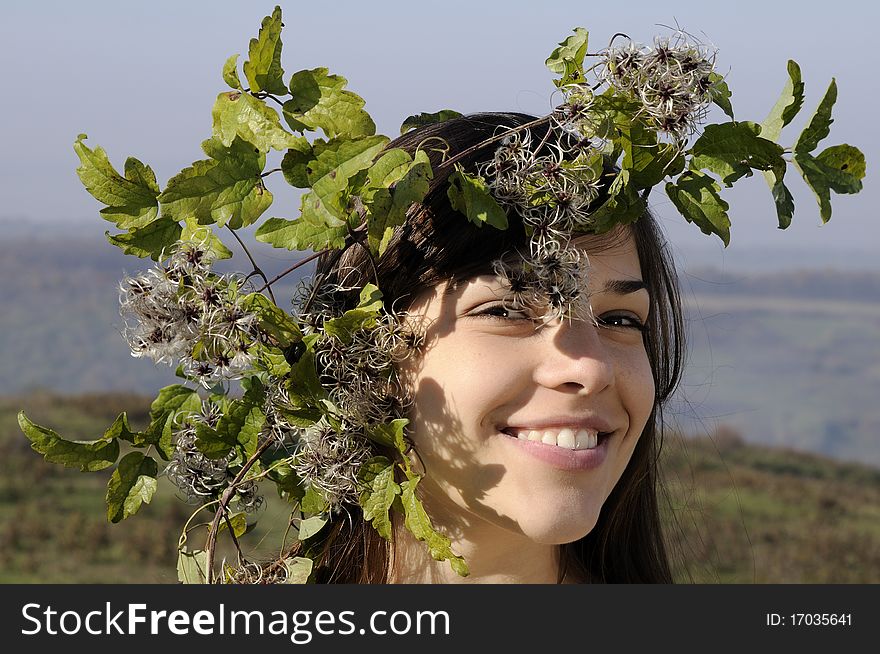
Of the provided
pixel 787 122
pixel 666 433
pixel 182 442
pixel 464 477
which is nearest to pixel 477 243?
pixel 464 477

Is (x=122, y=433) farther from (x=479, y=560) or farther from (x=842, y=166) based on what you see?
(x=842, y=166)

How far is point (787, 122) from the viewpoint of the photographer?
1.90 meters

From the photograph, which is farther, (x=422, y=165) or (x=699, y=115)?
(x=699, y=115)

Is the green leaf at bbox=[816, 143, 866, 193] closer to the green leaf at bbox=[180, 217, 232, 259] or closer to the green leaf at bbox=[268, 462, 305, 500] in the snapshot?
the green leaf at bbox=[180, 217, 232, 259]

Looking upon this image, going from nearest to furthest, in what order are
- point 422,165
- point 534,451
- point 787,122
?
point 422,165
point 787,122
point 534,451

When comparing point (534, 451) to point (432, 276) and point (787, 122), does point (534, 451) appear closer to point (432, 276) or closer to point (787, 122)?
point (432, 276)

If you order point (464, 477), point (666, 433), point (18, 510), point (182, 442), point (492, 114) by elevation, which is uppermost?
point (18, 510)

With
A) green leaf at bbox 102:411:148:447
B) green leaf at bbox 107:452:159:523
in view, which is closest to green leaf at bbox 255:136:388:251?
green leaf at bbox 102:411:148:447

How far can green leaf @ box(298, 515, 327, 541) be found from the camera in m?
2.38

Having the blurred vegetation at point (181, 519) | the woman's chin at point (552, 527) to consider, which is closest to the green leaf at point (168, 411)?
the woman's chin at point (552, 527)

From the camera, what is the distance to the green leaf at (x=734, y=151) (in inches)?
76.0

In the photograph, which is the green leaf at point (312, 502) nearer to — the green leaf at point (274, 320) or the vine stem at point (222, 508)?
the vine stem at point (222, 508)

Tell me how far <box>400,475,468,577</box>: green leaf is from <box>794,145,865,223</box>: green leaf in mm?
932

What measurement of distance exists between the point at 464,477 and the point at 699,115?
86cm
